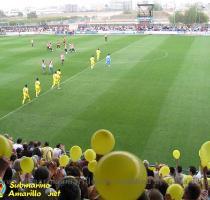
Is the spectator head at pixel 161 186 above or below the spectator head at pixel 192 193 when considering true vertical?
below

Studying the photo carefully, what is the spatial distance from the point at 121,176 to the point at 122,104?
50.0 ft

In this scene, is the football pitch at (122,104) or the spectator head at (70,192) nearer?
the spectator head at (70,192)

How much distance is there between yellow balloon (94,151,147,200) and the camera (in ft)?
10.7

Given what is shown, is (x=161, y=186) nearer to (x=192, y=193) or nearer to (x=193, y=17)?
(x=192, y=193)

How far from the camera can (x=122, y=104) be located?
18484 millimetres

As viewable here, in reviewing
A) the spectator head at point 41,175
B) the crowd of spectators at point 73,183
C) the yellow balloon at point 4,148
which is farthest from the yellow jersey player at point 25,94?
the yellow balloon at point 4,148

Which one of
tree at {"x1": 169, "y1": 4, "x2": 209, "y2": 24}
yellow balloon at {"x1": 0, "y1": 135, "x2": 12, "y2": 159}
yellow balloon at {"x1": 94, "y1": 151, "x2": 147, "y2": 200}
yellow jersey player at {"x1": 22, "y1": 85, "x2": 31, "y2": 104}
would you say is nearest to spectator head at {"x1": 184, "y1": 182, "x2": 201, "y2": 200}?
yellow balloon at {"x1": 94, "y1": 151, "x2": 147, "y2": 200}

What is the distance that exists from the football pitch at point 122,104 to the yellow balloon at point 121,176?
9.01m

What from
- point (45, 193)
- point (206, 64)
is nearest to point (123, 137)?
point (45, 193)

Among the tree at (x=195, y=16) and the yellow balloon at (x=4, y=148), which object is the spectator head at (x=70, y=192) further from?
the tree at (x=195, y=16)

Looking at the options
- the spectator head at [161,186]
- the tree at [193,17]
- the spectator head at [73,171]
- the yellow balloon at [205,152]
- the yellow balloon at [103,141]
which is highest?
the tree at [193,17]

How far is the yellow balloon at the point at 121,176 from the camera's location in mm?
3255

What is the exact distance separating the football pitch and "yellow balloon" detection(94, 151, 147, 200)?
9.01 meters

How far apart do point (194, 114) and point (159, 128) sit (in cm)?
257
